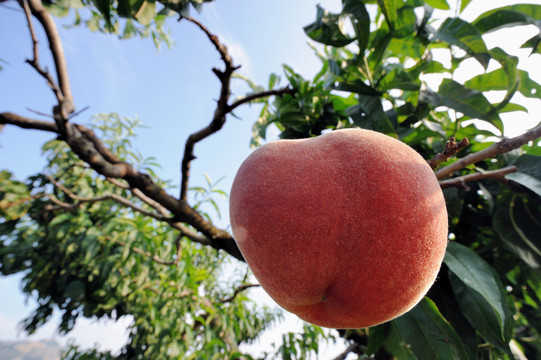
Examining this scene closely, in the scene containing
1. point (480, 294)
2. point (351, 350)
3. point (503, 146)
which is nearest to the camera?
point (503, 146)

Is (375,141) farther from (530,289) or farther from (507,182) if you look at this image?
(530,289)

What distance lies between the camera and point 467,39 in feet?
3.25

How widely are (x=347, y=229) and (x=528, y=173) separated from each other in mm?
819

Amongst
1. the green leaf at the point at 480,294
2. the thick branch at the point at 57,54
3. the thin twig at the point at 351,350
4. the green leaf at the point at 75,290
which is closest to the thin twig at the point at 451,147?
the green leaf at the point at 480,294

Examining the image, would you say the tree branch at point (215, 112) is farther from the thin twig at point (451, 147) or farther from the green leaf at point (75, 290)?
the green leaf at point (75, 290)

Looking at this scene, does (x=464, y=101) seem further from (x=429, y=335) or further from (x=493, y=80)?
(x=429, y=335)

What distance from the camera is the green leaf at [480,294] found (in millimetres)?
718

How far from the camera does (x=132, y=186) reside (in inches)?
35.4

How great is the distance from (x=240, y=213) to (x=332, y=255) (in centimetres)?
18

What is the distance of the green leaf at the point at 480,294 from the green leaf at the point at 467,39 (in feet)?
2.14

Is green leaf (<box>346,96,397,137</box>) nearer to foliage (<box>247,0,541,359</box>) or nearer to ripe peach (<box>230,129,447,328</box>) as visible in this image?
foliage (<box>247,0,541,359</box>)

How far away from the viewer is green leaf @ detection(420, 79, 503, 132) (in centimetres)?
98

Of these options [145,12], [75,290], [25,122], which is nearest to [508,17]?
[145,12]

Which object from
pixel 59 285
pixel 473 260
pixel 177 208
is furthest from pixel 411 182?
pixel 59 285
